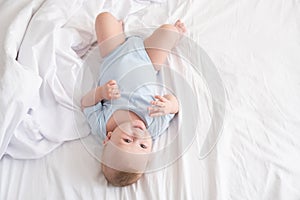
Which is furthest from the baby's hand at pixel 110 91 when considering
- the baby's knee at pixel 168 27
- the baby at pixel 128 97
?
the baby's knee at pixel 168 27

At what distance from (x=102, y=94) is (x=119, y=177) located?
0.23 meters

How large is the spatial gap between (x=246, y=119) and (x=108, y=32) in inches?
17.2

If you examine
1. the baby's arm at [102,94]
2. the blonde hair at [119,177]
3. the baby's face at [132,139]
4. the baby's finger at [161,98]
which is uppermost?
the baby's finger at [161,98]

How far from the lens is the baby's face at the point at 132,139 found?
799mm

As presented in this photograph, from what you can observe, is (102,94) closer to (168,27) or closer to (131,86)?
(131,86)

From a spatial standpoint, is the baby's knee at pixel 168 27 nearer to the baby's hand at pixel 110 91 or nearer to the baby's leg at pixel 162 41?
the baby's leg at pixel 162 41

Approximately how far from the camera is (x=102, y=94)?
2.86 feet

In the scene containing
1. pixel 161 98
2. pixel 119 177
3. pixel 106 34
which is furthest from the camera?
pixel 106 34

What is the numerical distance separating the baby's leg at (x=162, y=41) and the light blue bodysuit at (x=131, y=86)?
0.06ft

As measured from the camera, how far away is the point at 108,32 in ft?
3.19

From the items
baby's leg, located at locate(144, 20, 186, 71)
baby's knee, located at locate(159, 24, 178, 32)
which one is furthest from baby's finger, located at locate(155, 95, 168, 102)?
baby's knee, located at locate(159, 24, 178, 32)

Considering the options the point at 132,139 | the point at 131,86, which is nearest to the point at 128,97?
the point at 131,86

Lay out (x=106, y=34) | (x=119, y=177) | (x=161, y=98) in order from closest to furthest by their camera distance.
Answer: (x=119, y=177) < (x=161, y=98) < (x=106, y=34)

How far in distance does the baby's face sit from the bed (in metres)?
0.03
